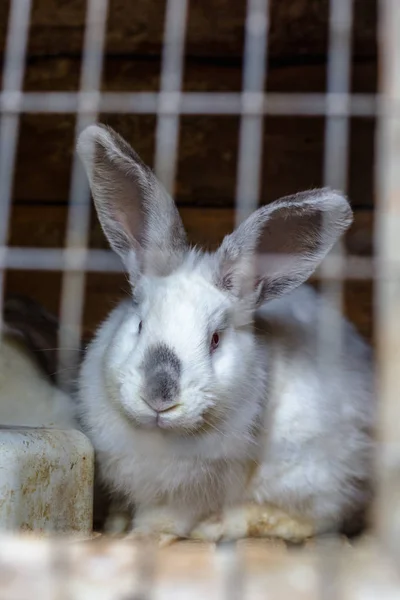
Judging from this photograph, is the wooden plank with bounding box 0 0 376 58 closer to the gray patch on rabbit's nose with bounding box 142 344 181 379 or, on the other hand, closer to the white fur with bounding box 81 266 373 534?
the white fur with bounding box 81 266 373 534

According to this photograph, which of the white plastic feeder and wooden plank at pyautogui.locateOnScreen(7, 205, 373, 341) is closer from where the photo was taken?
the white plastic feeder

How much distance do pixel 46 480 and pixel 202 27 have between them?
1963 mm

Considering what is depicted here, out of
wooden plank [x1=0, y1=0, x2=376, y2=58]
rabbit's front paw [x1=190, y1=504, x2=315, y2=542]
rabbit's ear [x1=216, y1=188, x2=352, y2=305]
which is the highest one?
wooden plank [x1=0, y1=0, x2=376, y2=58]

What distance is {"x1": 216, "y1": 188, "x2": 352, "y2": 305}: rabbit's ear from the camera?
2.09 meters

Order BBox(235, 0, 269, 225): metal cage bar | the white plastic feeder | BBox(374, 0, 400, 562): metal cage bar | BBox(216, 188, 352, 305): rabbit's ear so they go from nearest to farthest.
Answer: the white plastic feeder → BBox(374, 0, 400, 562): metal cage bar → BBox(216, 188, 352, 305): rabbit's ear → BBox(235, 0, 269, 225): metal cage bar

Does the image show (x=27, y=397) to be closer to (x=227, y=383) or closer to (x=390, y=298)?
(x=227, y=383)

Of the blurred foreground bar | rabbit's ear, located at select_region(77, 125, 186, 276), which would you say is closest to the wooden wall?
rabbit's ear, located at select_region(77, 125, 186, 276)

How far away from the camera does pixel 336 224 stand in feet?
7.00

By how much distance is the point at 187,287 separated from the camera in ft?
6.81

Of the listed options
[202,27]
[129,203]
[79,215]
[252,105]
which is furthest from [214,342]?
[202,27]

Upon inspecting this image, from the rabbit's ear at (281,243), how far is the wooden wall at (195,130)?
0.97 metres

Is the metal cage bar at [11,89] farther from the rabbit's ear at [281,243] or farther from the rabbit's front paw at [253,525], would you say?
the rabbit's front paw at [253,525]

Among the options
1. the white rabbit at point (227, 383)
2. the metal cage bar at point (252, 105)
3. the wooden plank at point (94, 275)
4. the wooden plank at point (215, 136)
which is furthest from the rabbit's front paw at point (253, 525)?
the wooden plank at point (215, 136)

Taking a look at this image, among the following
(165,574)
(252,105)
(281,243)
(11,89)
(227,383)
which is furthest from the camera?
(11,89)
